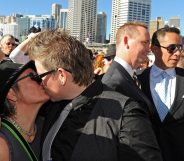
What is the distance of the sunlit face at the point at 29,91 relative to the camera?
234 centimetres

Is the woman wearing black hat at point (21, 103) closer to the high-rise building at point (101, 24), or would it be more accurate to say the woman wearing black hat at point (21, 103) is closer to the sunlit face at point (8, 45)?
the sunlit face at point (8, 45)

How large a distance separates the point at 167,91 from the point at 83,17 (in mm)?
176335

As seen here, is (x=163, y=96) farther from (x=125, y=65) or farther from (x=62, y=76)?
(x=62, y=76)

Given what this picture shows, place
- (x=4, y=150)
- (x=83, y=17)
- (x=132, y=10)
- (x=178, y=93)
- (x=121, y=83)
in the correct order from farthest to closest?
(x=83, y=17), (x=132, y=10), (x=178, y=93), (x=121, y=83), (x=4, y=150)

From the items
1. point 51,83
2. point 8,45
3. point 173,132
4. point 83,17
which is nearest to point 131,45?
point 173,132

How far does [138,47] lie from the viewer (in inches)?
166

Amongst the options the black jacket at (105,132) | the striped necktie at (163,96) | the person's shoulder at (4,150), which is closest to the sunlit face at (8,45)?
the striped necktie at (163,96)

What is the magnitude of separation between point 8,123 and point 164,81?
2.89 m

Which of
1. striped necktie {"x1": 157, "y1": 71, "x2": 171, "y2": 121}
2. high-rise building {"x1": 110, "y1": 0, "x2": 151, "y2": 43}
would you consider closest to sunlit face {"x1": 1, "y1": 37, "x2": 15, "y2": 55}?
striped necktie {"x1": 157, "y1": 71, "x2": 171, "y2": 121}

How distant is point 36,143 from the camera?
8.12 ft

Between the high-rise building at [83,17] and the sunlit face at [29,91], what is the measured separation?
15907 cm

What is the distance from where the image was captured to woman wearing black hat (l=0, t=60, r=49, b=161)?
76.9 inches

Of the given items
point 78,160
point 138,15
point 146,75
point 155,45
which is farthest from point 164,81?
point 138,15

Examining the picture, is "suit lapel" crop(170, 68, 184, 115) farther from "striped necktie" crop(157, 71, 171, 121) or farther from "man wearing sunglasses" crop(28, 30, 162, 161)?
"man wearing sunglasses" crop(28, 30, 162, 161)
